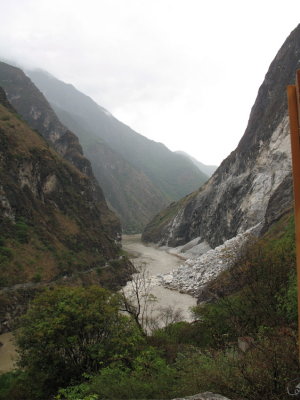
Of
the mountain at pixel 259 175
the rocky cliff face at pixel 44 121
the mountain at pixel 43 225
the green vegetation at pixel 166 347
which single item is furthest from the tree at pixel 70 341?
the rocky cliff face at pixel 44 121

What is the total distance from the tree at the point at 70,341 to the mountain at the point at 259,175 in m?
33.6

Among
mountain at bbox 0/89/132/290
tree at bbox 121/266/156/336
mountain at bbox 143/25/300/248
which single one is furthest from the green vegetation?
mountain at bbox 143/25/300/248

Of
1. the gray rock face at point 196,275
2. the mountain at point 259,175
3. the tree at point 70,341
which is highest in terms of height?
the mountain at point 259,175

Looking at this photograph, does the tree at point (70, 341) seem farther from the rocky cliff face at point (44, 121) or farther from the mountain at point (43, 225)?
the rocky cliff face at point (44, 121)

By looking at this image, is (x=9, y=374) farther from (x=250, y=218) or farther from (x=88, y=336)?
(x=250, y=218)

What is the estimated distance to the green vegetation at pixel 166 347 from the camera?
27.5 feet

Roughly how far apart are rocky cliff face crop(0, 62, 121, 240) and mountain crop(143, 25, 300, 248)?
32240 millimetres

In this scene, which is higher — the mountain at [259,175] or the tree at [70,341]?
the mountain at [259,175]

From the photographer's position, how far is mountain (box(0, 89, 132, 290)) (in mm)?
42875

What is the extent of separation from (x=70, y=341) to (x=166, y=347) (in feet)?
18.4

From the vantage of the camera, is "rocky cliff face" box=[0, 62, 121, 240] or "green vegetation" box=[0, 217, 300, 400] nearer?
"green vegetation" box=[0, 217, 300, 400]

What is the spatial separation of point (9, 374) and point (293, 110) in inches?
816

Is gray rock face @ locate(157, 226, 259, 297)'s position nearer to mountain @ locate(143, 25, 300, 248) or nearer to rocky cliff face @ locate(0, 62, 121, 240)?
mountain @ locate(143, 25, 300, 248)

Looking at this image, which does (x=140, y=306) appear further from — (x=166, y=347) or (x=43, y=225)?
(x=43, y=225)
